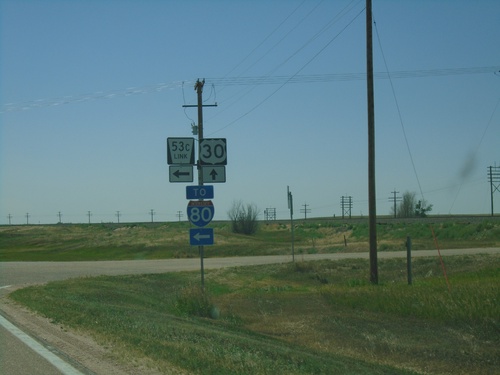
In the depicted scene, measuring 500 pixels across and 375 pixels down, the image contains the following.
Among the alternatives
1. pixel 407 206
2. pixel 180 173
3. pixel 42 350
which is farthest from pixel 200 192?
pixel 407 206

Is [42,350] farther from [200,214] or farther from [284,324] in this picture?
[200,214]

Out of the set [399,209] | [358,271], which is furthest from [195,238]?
[399,209]

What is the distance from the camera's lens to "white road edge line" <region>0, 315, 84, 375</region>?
946cm

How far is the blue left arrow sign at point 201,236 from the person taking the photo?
1878cm

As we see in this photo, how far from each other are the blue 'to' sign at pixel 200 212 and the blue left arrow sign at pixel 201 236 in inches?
7.1

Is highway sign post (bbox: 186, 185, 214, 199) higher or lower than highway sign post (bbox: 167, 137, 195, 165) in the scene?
lower

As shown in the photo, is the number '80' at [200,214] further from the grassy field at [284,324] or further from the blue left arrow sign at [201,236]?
the grassy field at [284,324]

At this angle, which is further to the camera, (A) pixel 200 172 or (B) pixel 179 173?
(A) pixel 200 172

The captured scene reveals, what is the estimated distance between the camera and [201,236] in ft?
61.8

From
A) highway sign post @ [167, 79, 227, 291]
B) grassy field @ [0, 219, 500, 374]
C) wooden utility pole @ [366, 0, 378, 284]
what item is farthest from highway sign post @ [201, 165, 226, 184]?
wooden utility pole @ [366, 0, 378, 284]

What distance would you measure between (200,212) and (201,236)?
2.21 feet

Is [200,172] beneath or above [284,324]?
above

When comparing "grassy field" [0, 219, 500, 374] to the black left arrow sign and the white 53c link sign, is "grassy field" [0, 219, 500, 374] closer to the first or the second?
the black left arrow sign

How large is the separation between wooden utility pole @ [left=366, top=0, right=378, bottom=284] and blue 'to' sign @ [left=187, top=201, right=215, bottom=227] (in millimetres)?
7220
